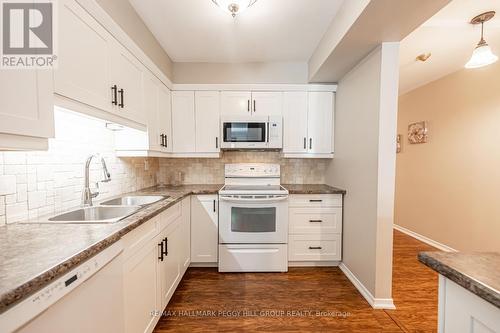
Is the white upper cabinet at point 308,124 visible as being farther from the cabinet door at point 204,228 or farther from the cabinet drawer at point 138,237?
the cabinet drawer at point 138,237

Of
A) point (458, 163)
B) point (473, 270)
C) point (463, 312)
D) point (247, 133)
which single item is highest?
point (247, 133)

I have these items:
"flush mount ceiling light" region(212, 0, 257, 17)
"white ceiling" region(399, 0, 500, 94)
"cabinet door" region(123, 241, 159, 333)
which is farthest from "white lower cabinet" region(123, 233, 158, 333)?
"white ceiling" region(399, 0, 500, 94)

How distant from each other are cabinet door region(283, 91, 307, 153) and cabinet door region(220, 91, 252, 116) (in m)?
0.49

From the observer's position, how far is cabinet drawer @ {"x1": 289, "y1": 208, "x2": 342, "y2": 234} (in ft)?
8.43

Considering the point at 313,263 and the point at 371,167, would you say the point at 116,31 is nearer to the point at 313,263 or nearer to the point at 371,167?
the point at 371,167

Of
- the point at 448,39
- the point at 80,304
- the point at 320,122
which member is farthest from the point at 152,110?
the point at 448,39

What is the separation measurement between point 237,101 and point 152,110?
106 cm

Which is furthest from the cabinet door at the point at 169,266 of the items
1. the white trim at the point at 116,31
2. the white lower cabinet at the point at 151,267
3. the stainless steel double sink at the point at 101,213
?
the white trim at the point at 116,31

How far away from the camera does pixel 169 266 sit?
1859 mm

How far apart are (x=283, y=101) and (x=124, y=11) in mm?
1854

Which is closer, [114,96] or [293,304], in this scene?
[114,96]

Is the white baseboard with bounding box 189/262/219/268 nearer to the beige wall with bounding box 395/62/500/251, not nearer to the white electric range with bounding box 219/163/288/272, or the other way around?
the white electric range with bounding box 219/163/288/272

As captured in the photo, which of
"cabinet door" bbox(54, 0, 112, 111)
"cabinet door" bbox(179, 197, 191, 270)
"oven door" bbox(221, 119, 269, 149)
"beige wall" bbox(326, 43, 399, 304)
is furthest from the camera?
"oven door" bbox(221, 119, 269, 149)

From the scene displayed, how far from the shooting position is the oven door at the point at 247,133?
2.70 meters
